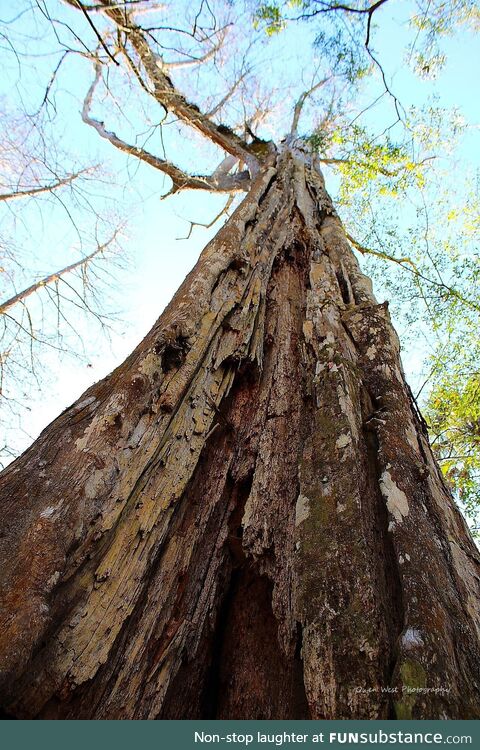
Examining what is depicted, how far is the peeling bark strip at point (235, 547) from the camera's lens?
118cm

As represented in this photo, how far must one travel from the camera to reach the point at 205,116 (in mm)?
8039

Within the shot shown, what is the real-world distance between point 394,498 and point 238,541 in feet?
2.31

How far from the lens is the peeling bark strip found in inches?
46.5

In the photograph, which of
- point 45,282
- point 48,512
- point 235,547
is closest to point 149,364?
point 48,512

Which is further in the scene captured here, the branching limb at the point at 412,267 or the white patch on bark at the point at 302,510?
the branching limb at the point at 412,267

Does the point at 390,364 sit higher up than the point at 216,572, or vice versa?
the point at 390,364

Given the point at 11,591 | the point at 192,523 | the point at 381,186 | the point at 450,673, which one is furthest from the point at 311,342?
the point at 381,186

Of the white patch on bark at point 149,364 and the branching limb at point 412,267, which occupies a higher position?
the branching limb at point 412,267

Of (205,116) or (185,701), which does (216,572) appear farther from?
(205,116)

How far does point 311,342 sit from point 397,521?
1.24m

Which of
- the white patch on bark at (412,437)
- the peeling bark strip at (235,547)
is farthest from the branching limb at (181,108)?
the white patch on bark at (412,437)

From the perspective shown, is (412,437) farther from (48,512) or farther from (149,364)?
(48,512)

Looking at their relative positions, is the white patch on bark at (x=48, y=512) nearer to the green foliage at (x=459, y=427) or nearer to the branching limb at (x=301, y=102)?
the green foliage at (x=459, y=427)

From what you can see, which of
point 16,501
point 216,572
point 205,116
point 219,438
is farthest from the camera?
point 205,116
